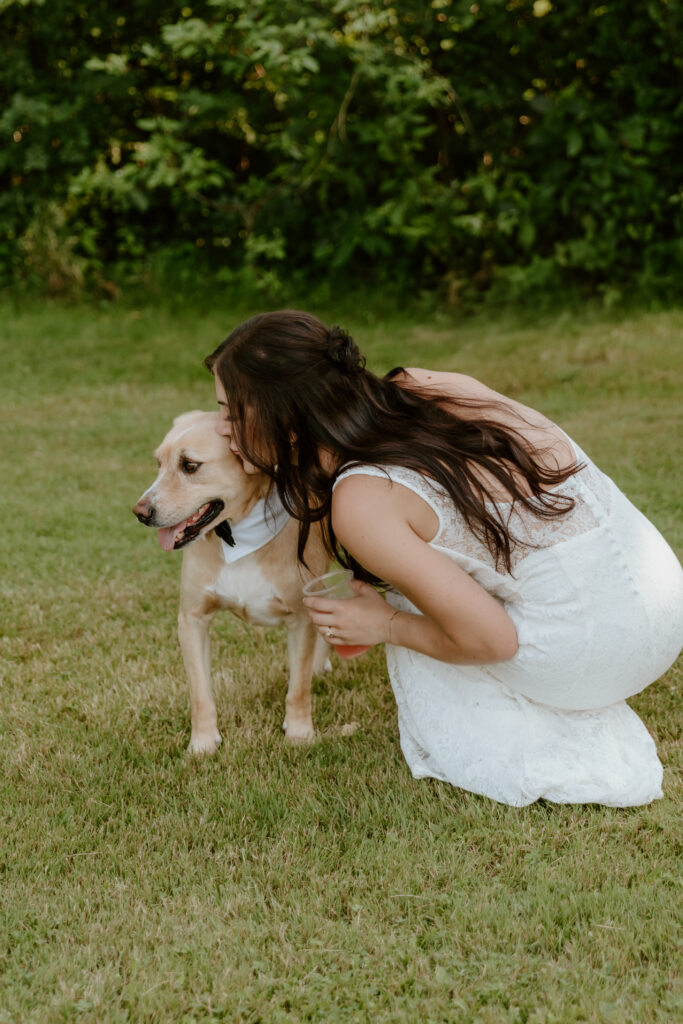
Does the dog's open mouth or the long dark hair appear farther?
the dog's open mouth

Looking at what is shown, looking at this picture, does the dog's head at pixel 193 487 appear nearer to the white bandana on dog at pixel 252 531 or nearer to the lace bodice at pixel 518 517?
the white bandana on dog at pixel 252 531

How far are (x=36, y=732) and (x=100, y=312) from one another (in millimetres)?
7214

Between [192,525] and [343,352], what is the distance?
746 millimetres

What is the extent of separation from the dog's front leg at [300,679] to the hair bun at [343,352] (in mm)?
919

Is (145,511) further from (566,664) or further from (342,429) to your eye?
(566,664)

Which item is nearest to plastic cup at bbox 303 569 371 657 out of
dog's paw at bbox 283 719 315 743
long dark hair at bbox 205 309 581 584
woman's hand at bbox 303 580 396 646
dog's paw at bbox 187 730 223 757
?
woman's hand at bbox 303 580 396 646

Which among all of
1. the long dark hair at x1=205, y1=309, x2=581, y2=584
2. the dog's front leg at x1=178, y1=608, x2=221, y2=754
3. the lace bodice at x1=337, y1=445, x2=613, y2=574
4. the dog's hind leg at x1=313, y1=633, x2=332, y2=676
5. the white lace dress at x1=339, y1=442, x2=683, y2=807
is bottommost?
the dog's hind leg at x1=313, y1=633, x2=332, y2=676

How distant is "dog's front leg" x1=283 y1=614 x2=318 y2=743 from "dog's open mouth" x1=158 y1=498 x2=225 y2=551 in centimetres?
45

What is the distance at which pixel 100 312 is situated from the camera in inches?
391

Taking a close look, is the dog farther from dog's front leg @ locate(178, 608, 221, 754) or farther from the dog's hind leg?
the dog's hind leg

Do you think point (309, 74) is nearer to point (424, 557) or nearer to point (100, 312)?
point (100, 312)

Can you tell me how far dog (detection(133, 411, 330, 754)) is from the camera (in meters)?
3.00

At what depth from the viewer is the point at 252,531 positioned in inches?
122

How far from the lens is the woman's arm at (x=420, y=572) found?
2.56m
